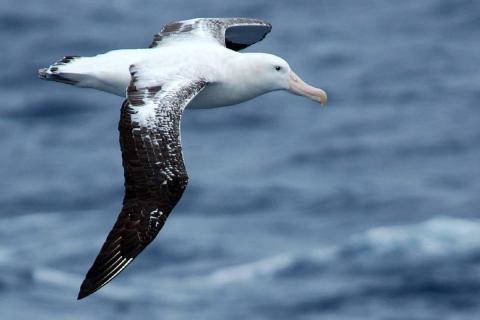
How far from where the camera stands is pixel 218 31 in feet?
56.3

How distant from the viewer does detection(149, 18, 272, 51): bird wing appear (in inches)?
666

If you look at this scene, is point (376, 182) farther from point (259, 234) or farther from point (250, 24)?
point (250, 24)

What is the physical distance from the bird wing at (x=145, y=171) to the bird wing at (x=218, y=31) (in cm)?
228

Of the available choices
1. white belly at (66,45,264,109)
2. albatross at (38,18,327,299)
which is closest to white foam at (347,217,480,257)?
albatross at (38,18,327,299)

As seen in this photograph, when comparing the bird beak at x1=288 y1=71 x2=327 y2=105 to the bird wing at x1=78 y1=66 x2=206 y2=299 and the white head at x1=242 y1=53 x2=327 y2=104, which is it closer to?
the white head at x1=242 y1=53 x2=327 y2=104

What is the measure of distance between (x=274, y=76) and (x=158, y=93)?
1.83m


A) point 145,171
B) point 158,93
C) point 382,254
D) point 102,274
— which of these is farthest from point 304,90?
point 382,254

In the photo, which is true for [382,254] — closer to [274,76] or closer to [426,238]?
[426,238]

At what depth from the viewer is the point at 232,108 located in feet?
109

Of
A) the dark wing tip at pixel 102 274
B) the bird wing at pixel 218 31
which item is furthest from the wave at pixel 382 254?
the dark wing tip at pixel 102 274

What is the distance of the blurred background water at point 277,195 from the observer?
2894cm

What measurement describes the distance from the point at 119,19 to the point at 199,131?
7.00 meters

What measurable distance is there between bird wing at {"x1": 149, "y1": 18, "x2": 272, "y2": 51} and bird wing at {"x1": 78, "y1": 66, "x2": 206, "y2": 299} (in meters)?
2.28

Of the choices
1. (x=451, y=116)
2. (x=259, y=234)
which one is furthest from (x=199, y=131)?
(x=451, y=116)
